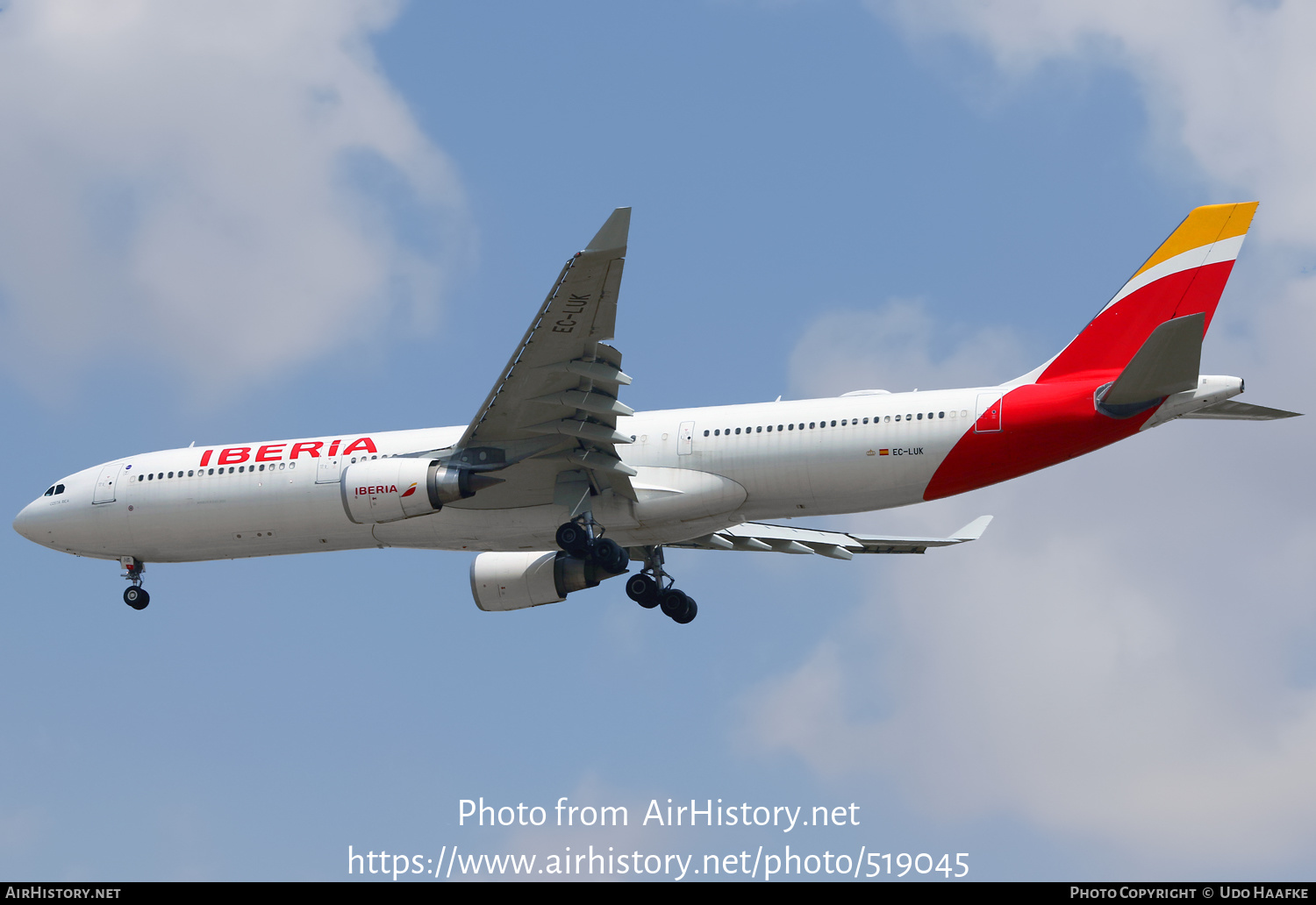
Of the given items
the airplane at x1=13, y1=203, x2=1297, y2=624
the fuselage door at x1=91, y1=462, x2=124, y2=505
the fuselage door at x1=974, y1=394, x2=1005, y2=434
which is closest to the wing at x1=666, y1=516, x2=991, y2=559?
the airplane at x1=13, y1=203, x2=1297, y2=624

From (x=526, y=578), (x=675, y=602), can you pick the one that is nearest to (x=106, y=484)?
(x=526, y=578)

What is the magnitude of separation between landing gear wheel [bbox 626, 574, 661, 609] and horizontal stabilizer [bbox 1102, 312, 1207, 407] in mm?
11504

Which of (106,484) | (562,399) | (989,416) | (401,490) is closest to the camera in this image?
(989,416)

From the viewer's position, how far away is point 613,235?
23578 mm

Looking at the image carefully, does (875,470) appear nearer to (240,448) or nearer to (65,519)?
(240,448)

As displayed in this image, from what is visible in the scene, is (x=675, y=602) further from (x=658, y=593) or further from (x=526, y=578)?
(x=526, y=578)

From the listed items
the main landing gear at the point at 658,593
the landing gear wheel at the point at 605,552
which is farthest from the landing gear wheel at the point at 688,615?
the landing gear wheel at the point at 605,552

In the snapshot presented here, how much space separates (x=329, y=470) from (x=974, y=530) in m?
13.6

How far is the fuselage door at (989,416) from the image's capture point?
26.2 metres

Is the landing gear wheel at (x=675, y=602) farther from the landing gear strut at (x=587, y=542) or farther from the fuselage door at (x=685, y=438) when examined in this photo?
the fuselage door at (x=685, y=438)

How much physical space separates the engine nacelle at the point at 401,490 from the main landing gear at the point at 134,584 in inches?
275
